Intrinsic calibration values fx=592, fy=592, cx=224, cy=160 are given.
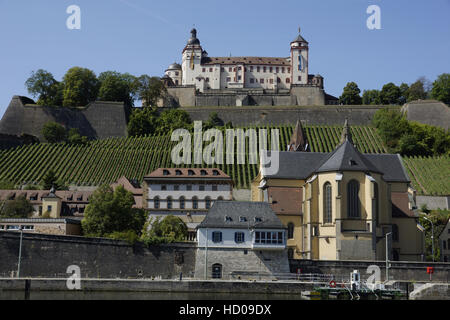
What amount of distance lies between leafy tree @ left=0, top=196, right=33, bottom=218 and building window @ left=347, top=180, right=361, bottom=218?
3984 centimetres

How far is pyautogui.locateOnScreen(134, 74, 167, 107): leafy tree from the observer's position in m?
145

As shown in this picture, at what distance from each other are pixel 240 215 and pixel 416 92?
359ft

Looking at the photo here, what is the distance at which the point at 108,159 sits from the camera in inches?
4158

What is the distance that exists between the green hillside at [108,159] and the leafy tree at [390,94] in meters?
31.7

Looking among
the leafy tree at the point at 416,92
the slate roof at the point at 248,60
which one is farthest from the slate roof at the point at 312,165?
the slate roof at the point at 248,60

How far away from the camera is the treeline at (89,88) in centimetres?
13838

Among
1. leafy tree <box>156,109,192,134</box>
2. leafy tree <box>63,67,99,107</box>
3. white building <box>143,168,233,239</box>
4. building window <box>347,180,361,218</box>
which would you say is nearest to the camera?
building window <box>347,180,361,218</box>

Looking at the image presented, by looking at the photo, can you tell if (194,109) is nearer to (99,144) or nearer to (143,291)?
(99,144)

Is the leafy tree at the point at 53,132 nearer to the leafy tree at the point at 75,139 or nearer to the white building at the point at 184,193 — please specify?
the leafy tree at the point at 75,139

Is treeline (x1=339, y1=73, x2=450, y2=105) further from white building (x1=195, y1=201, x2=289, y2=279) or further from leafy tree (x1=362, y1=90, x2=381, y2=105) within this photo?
white building (x1=195, y1=201, x2=289, y2=279)

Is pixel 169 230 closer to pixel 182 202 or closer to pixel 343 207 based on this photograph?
pixel 182 202

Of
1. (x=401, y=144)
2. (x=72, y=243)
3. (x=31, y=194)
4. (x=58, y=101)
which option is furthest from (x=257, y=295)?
(x=58, y=101)

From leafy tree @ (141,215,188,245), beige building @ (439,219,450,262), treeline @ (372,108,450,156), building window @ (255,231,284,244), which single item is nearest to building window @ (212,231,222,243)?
building window @ (255,231,284,244)

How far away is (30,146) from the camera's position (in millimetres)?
113000
